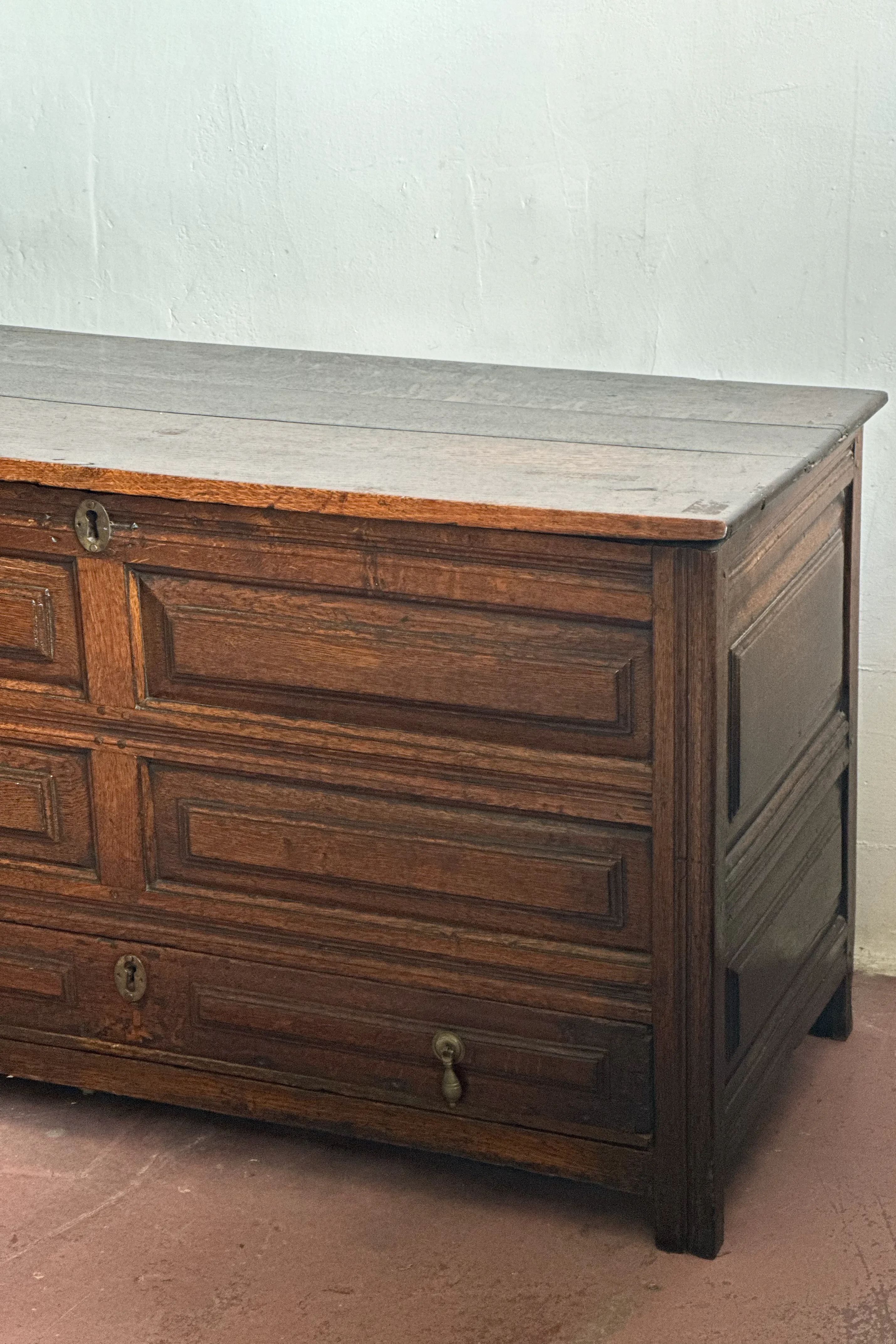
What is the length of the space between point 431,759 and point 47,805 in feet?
1.83

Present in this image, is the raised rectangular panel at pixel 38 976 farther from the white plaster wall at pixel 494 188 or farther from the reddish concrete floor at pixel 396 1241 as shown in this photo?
the white plaster wall at pixel 494 188

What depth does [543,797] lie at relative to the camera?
6.63 ft

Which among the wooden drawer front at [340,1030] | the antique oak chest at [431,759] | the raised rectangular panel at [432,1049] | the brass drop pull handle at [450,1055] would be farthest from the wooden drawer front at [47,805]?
the brass drop pull handle at [450,1055]

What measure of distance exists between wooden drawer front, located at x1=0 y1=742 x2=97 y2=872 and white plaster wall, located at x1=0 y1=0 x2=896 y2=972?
92 cm

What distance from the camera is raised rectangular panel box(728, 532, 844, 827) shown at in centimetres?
200

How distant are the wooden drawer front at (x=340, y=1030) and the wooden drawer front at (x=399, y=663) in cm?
36

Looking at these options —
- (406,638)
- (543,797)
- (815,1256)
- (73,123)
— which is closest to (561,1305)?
(815,1256)

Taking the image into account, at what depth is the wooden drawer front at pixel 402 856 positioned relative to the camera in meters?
2.03

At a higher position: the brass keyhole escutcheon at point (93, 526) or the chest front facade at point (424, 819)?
the brass keyhole escutcheon at point (93, 526)

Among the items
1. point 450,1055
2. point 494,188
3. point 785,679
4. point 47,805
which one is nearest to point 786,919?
point 785,679

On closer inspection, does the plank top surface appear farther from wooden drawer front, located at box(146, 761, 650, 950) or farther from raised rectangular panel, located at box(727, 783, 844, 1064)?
raised rectangular panel, located at box(727, 783, 844, 1064)

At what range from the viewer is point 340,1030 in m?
2.21

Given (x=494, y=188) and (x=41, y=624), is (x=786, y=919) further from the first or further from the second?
(x=494, y=188)

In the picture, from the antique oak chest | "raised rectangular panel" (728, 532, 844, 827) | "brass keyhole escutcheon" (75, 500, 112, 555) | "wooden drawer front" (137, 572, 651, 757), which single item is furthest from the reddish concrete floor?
"brass keyhole escutcheon" (75, 500, 112, 555)
